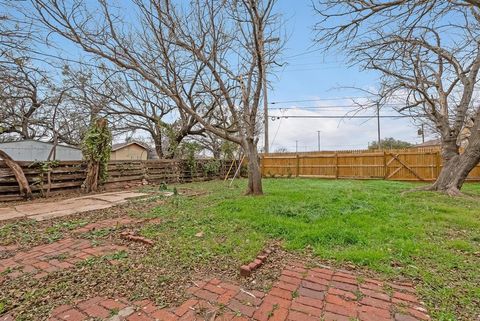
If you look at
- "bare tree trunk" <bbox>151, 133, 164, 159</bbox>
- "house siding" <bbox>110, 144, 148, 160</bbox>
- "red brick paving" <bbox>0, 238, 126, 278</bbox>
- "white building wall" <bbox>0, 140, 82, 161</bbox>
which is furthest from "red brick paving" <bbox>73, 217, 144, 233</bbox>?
"house siding" <bbox>110, 144, 148, 160</bbox>

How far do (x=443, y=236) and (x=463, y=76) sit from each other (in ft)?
19.7

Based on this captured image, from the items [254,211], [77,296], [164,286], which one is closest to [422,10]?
[254,211]

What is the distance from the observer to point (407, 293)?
197cm

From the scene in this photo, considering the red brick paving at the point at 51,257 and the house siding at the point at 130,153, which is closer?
the red brick paving at the point at 51,257

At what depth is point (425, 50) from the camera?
651 cm

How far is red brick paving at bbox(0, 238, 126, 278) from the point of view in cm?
241

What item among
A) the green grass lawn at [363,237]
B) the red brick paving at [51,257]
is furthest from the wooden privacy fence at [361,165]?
the red brick paving at [51,257]

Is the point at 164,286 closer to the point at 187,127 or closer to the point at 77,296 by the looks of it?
the point at 77,296

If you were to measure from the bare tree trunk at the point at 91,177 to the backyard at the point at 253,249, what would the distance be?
10.3 ft

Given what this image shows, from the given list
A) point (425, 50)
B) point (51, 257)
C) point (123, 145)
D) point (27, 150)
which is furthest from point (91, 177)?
point (123, 145)

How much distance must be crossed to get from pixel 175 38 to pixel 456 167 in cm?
789

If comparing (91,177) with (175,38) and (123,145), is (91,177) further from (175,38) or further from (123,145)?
(123,145)

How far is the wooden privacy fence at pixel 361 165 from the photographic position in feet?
35.3

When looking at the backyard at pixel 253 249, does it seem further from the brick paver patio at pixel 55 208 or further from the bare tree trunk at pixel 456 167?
the bare tree trunk at pixel 456 167
